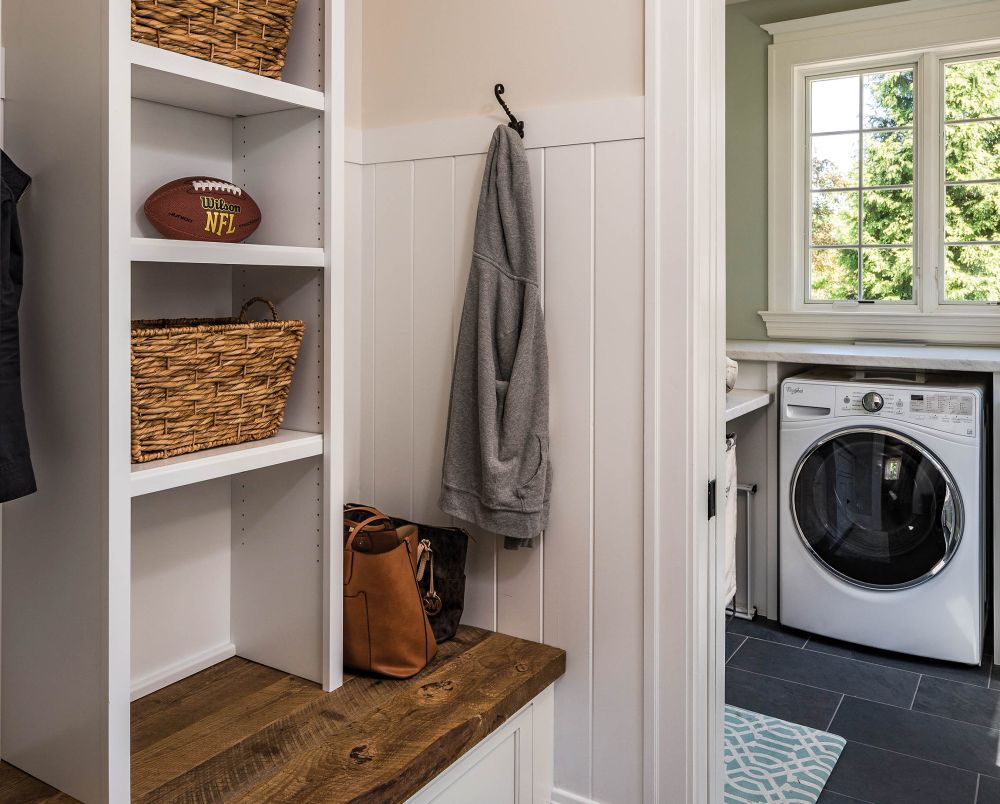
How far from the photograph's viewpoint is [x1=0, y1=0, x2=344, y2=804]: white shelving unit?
116cm

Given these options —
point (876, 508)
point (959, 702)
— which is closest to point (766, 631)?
point (876, 508)

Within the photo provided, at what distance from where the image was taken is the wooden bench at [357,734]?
1.25 meters

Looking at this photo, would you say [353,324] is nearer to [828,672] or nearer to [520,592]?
[520,592]

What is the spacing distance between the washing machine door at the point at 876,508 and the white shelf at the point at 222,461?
7.41ft

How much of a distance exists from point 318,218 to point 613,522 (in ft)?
2.55

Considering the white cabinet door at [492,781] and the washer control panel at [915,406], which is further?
the washer control panel at [915,406]

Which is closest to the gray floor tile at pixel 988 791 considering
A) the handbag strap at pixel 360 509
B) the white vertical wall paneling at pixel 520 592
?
the white vertical wall paneling at pixel 520 592

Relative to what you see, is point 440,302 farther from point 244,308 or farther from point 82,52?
point 82,52

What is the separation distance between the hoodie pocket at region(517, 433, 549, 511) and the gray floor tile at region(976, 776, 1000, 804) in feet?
4.82

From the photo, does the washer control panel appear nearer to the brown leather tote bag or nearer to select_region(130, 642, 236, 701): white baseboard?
the brown leather tote bag

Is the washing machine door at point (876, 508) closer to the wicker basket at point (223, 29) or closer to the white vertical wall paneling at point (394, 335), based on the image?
the white vertical wall paneling at point (394, 335)

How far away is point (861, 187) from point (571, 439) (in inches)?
110

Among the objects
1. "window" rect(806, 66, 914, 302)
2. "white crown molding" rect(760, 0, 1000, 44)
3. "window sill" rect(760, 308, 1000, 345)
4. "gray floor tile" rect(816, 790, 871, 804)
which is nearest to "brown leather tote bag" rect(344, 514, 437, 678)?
"gray floor tile" rect(816, 790, 871, 804)

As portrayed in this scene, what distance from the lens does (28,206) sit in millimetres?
1261
